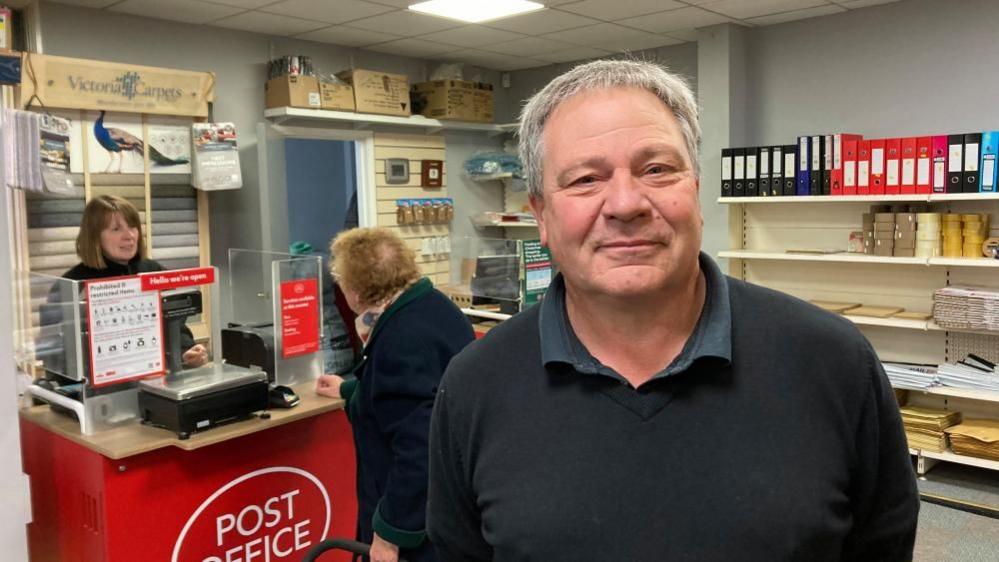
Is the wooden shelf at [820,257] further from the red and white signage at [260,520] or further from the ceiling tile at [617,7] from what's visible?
the red and white signage at [260,520]

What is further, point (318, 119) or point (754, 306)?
point (318, 119)

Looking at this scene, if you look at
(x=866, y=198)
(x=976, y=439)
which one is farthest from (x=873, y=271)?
(x=976, y=439)

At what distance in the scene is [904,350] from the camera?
473 centimetres

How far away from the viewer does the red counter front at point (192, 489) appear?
237cm

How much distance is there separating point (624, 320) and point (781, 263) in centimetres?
438

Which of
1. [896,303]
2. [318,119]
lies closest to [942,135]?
[896,303]

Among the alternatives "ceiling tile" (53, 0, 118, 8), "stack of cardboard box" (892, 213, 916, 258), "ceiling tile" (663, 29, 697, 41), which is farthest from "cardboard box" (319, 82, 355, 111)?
"stack of cardboard box" (892, 213, 916, 258)

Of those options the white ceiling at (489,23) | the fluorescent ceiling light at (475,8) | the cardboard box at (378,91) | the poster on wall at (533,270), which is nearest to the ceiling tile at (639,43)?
the white ceiling at (489,23)

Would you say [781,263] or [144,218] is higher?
[144,218]

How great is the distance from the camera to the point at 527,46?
559cm

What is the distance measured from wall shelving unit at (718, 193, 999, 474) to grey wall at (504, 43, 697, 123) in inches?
45.5

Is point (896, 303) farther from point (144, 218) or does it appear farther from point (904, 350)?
point (144, 218)

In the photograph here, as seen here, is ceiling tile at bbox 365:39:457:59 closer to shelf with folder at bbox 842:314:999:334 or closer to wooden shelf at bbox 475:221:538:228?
wooden shelf at bbox 475:221:538:228

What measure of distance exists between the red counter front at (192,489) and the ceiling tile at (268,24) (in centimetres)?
266
